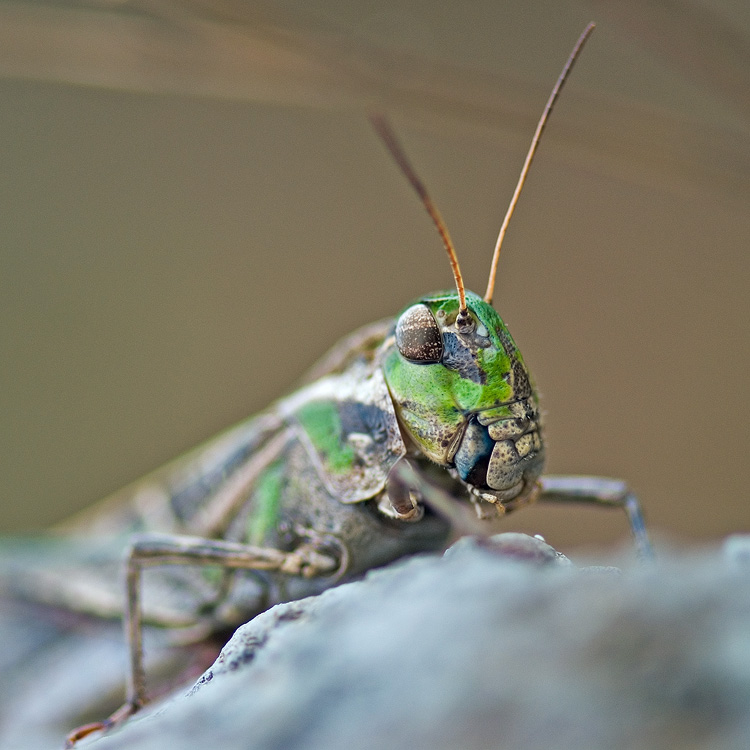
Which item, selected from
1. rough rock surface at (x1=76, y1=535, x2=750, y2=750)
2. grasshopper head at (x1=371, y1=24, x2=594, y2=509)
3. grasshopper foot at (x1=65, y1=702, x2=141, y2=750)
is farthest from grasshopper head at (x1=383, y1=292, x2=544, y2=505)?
grasshopper foot at (x1=65, y1=702, x2=141, y2=750)

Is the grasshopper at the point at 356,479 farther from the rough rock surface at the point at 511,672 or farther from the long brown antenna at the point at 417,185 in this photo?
the rough rock surface at the point at 511,672

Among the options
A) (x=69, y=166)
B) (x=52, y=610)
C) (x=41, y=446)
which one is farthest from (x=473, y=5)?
(x=52, y=610)

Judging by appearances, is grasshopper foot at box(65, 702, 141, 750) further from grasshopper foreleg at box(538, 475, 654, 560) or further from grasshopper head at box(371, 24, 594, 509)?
grasshopper foreleg at box(538, 475, 654, 560)

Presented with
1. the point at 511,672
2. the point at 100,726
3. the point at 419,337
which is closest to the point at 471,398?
the point at 419,337

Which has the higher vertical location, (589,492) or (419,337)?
(419,337)

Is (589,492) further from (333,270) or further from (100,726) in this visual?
(333,270)

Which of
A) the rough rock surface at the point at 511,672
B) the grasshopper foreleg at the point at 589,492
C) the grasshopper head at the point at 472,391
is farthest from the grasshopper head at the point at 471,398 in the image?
the rough rock surface at the point at 511,672

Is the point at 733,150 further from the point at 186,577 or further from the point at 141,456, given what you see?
the point at 141,456
